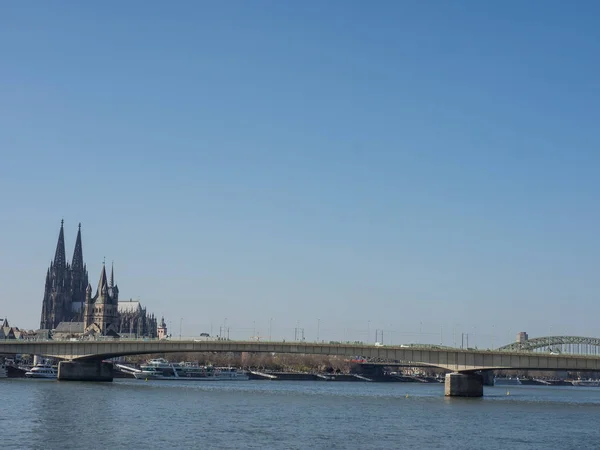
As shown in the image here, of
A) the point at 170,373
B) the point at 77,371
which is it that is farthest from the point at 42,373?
the point at 170,373

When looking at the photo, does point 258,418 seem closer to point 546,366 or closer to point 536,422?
point 536,422

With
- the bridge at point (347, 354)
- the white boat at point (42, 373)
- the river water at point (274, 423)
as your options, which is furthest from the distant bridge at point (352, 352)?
the white boat at point (42, 373)

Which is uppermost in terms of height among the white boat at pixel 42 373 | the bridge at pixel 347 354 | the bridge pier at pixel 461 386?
the bridge at pixel 347 354

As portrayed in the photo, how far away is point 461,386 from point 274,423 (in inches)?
1921

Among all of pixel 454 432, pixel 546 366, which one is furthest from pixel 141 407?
pixel 546 366

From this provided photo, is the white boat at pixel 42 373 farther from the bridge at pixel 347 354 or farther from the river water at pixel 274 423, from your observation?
the river water at pixel 274 423

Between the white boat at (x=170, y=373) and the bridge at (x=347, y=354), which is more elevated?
the bridge at (x=347, y=354)

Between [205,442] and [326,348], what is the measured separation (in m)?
65.1

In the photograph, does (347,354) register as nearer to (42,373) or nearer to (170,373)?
(42,373)

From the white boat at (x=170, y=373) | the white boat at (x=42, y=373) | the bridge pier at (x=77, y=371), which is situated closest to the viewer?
the bridge pier at (x=77, y=371)

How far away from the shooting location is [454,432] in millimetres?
70688

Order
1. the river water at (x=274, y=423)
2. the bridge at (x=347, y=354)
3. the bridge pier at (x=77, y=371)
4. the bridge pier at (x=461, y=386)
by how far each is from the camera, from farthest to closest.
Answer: the bridge pier at (x=77, y=371) < the bridge pier at (x=461, y=386) < the bridge at (x=347, y=354) < the river water at (x=274, y=423)

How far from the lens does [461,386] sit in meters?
117

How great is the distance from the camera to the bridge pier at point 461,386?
116 meters
